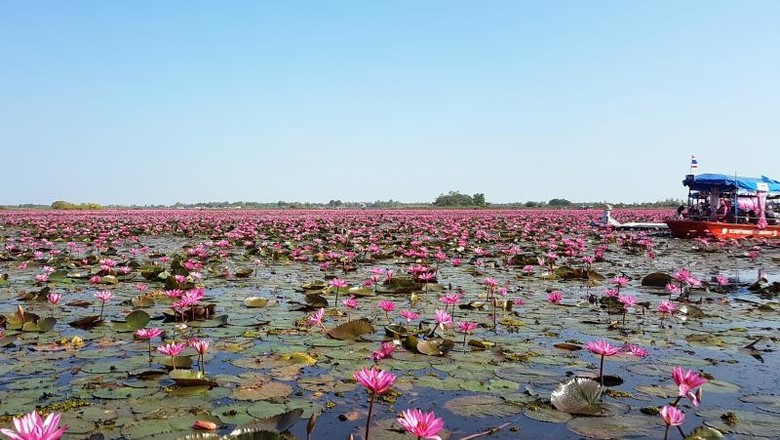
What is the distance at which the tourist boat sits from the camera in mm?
14742

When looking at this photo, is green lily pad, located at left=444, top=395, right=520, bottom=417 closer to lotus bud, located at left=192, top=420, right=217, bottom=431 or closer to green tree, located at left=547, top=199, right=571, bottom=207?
lotus bud, located at left=192, top=420, right=217, bottom=431

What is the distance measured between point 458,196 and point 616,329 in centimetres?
5820

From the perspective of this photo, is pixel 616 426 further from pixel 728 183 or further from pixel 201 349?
pixel 728 183

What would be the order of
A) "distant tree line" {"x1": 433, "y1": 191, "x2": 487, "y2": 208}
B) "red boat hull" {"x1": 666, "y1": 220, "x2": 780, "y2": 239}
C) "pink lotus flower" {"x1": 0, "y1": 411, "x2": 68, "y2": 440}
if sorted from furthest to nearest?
"distant tree line" {"x1": 433, "y1": 191, "x2": 487, "y2": 208}, "red boat hull" {"x1": 666, "y1": 220, "x2": 780, "y2": 239}, "pink lotus flower" {"x1": 0, "y1": 411, "x2": 68, "y2": 440}

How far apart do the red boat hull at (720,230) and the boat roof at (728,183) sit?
3.53ft

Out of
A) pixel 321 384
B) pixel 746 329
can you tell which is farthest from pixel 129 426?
pixel 746 329

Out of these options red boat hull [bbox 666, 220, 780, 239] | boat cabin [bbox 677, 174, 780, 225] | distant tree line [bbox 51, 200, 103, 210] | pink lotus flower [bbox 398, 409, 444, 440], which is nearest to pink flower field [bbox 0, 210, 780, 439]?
pink lotus flower [bbox 398, 409, 444, 440]

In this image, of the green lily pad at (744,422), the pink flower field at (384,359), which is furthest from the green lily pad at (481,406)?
the green lily pad at (744,422)

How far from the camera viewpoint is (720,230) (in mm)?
14469

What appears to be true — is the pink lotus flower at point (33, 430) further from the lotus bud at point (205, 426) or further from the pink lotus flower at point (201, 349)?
the pink lotus flower at point (201, 349)

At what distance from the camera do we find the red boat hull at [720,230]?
14477mm

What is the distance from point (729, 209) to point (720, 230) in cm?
170

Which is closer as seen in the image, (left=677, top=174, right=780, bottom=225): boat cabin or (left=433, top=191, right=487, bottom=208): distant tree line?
(left=677, top=174, right=780, bottom=225): boat cabin

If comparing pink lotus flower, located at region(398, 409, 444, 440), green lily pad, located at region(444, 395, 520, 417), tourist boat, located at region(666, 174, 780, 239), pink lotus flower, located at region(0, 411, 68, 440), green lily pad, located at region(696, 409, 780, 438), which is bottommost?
green lily pad, located at region(444, 395, 520, 417)
